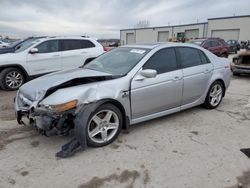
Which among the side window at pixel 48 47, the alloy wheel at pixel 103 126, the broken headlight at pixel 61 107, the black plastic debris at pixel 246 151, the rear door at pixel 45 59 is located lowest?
the black plastic debris at pixel 246 151

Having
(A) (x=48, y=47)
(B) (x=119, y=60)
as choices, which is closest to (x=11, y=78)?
(A) (x=48, y=47)

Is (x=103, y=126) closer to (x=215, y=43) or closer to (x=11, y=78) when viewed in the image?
(x=11, y=78)

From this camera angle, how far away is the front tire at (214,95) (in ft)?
18.3

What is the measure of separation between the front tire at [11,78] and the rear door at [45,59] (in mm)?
376

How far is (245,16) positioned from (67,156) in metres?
43.2

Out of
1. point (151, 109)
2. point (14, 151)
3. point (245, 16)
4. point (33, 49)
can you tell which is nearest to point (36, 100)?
point (14, 151)

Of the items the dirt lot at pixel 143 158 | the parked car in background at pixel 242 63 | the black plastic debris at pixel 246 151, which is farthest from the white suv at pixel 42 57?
the black plastic debris at pixel 246 151

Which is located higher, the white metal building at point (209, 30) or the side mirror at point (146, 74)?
the white metal building at point (209, 30)

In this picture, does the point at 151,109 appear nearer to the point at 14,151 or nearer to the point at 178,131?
the point at 178,131

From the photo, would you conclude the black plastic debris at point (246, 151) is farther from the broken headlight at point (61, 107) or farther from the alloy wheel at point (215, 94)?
the broken headlight at point (61, 107)

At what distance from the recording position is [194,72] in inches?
200

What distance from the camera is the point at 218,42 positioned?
1725cm

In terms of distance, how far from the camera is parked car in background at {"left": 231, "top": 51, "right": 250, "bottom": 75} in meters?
10.2

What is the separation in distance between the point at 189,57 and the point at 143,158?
2.54m
